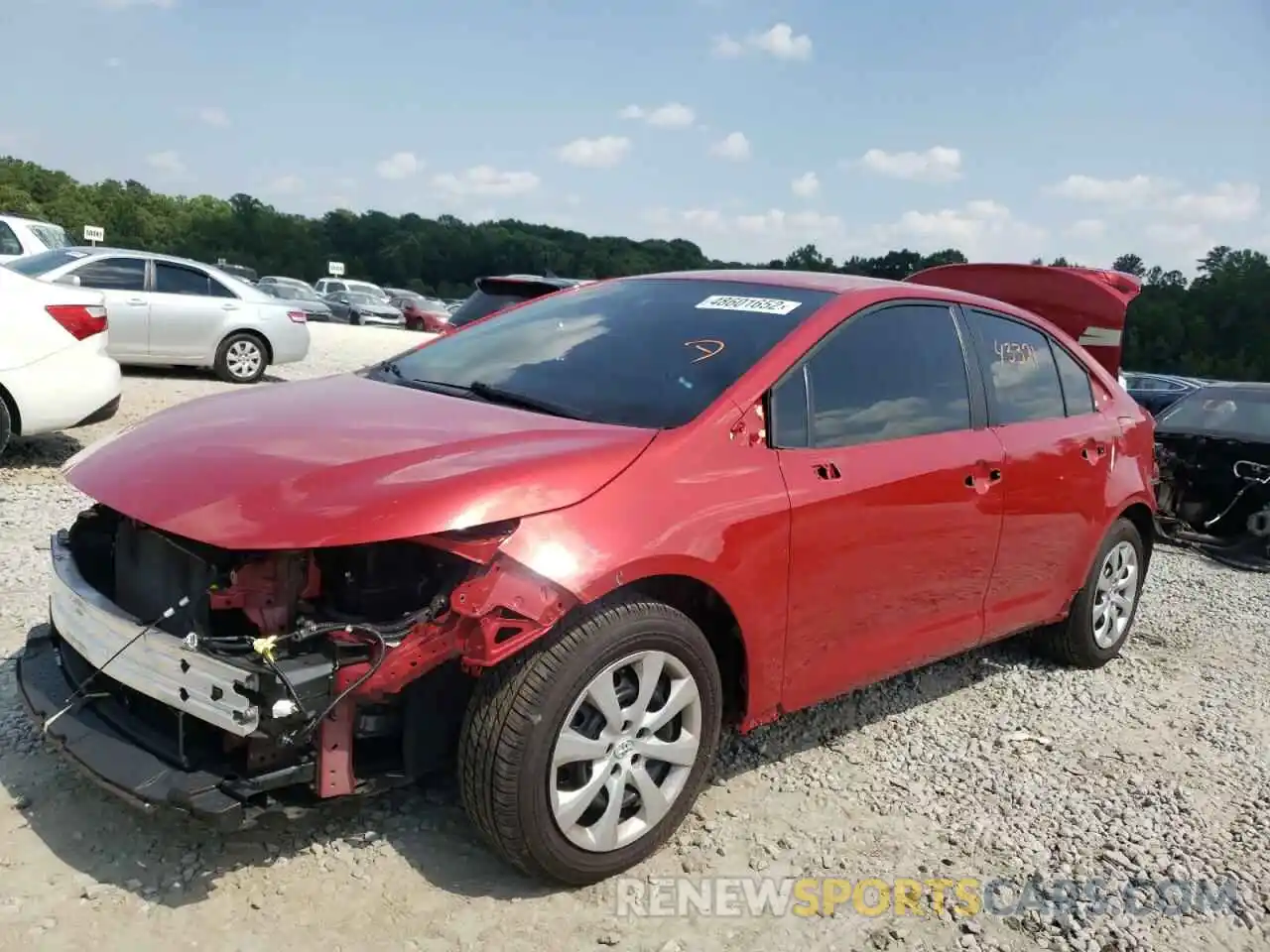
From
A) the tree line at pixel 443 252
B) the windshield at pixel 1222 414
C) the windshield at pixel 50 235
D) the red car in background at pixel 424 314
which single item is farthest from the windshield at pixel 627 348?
the tree line at pixel 443 252

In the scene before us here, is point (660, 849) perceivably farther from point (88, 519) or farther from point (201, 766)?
point (88, 519)

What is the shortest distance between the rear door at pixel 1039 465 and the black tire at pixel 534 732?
2.05 m

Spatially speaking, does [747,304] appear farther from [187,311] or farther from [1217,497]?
[187,311]

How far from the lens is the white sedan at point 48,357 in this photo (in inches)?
263

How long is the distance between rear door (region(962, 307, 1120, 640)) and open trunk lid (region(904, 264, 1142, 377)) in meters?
2.32

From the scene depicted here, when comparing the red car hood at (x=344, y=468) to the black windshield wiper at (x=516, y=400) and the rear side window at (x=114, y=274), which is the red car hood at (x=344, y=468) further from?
the rear side window at (x=114, y=274)

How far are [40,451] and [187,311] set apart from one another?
15.0ft

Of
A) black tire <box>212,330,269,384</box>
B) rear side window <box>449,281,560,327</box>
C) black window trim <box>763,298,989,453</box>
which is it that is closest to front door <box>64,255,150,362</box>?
black tire <box>212,330,269,384</box>

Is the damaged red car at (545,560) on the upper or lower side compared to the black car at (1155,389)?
upper

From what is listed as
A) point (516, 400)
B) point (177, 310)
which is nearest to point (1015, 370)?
point (516, 400)

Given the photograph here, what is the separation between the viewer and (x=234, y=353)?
12.3m

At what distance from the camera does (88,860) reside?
283cm

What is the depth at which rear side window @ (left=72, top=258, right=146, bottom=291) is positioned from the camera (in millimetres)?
11148

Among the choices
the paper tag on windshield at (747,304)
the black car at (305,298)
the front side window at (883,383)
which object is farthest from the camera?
the black car at (305,298)
